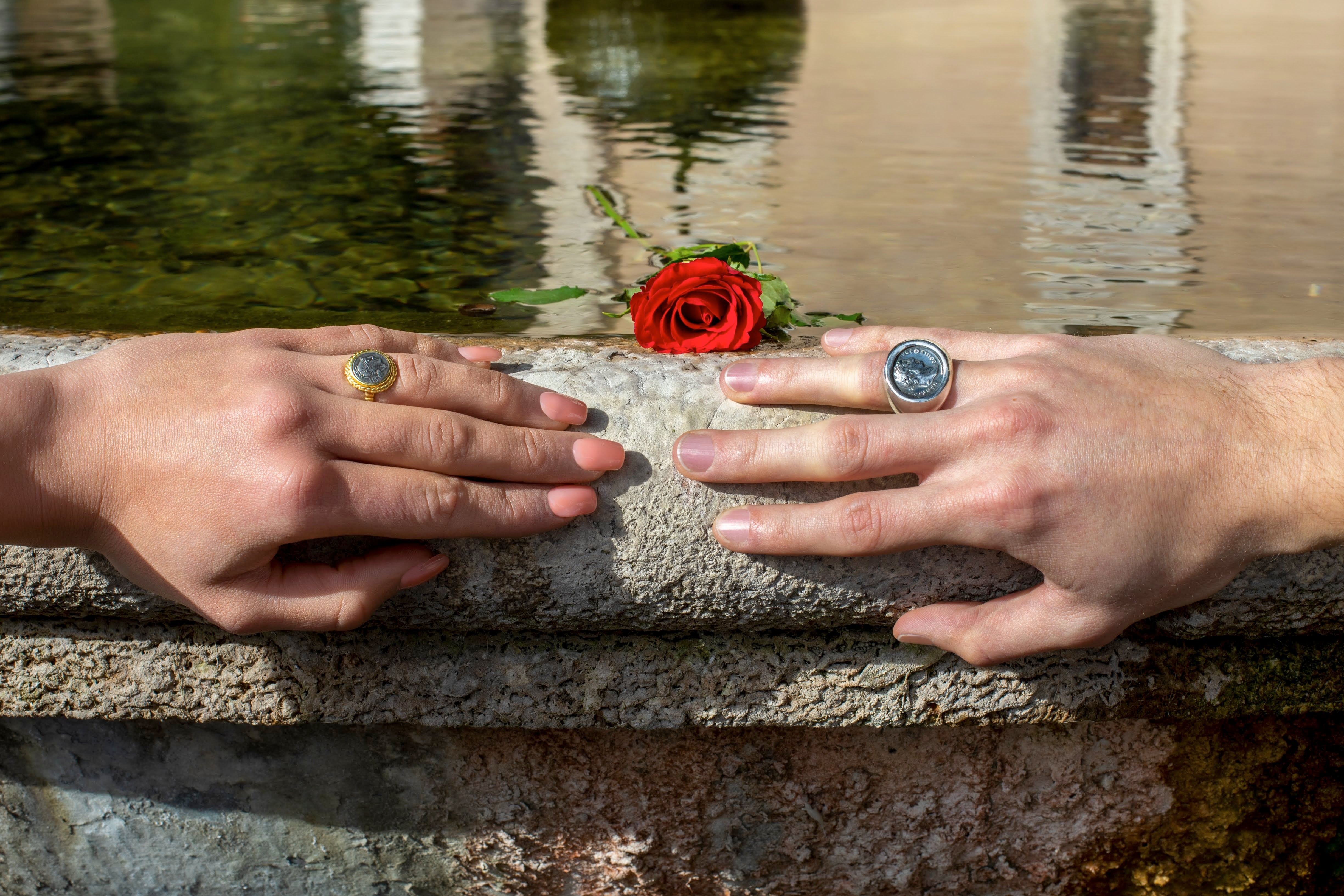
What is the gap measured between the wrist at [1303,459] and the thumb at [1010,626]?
0.71 feet

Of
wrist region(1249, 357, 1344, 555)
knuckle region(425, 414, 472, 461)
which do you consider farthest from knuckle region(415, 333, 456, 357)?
wrist region(1249, 357, 1344, 555)

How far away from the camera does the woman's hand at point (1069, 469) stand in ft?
3.38

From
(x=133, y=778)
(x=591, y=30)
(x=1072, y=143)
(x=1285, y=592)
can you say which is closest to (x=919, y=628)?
(x=1285, y=592)

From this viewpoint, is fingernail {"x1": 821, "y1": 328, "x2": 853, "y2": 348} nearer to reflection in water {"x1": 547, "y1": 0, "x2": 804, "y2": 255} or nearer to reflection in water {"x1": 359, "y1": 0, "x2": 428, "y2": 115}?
reflection in water {"x1": 547, "y1": 0, "x2": 804, "y2": 255}

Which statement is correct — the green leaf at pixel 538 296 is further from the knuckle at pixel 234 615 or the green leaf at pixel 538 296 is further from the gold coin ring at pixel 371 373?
the knuckle at pixel 234 615

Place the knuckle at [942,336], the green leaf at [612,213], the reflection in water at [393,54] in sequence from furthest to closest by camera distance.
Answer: the reflection in water at [393,54], the green leaf at [612,213], the knuckle at [942,336]

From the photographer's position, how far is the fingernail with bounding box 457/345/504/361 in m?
1.25

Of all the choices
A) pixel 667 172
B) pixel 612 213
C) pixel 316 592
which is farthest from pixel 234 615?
pixel 667 172

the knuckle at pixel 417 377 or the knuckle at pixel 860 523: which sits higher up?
the knuckle at pixel 417 377

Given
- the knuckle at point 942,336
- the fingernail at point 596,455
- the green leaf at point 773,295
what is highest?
Result: the green leaf at point 773,295

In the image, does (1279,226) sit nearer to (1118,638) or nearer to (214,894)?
(1118,638)

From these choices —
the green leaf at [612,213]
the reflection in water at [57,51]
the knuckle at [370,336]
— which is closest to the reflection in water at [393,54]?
the reflection in water at [57,51]

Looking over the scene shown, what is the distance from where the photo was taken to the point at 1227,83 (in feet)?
12.4

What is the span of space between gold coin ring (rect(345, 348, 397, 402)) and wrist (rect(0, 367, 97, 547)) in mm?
277
